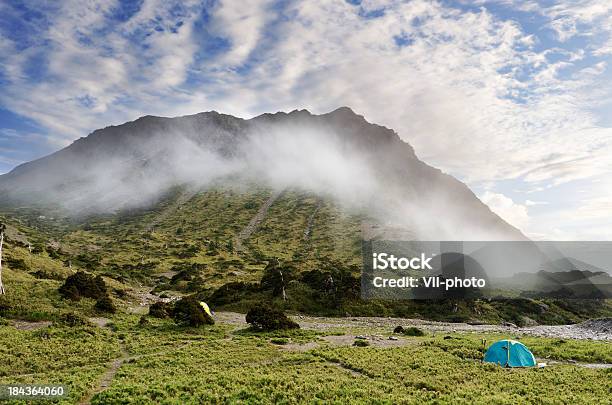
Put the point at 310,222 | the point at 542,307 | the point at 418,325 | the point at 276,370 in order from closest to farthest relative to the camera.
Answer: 1. the point at 276,370
2. the point at 418,325
3. the point at 542,307
4. the point at 310,222

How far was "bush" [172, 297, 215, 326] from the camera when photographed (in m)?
39.2

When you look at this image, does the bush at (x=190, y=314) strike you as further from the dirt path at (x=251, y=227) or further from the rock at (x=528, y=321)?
the dirt path at (x=251, y=227)

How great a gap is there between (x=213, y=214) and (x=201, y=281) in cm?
10811

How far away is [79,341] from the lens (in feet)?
95.8

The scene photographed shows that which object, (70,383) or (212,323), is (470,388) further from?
(212,323)

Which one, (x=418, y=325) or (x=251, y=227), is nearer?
(x=418, y=325)

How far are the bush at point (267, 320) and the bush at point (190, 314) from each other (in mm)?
4925

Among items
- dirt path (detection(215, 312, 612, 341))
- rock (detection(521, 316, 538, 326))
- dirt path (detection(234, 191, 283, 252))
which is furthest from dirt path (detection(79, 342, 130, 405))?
dirt path (detection(234, 191, 283, 252))

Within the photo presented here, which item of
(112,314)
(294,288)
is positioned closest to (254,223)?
(294,288)

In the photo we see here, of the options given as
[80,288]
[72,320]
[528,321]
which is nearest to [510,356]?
[72,320]

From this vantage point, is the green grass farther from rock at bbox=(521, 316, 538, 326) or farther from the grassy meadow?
rock at bbox=(521, 316, 538, 326)

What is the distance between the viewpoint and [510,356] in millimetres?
26422

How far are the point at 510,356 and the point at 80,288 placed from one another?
45.6 m

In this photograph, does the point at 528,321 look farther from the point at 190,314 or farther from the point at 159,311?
the point at 159,311
